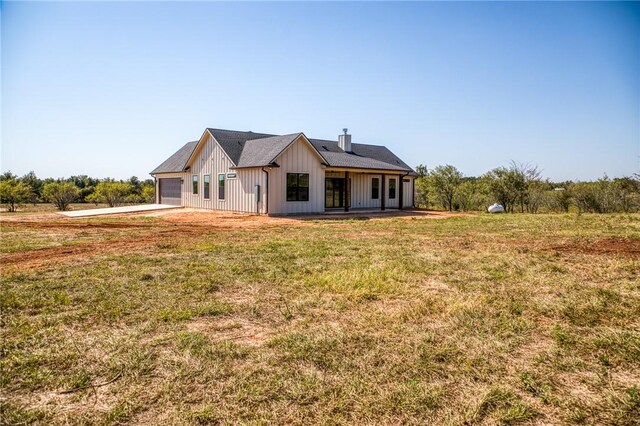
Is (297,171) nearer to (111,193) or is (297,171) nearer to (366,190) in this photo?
(366,190)

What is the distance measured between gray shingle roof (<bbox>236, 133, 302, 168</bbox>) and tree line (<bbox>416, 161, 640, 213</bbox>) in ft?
49.0

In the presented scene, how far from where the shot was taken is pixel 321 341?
3.80 meters

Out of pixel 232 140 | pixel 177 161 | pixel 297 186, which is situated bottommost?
pixel 297 186

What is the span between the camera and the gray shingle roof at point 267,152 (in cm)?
2111

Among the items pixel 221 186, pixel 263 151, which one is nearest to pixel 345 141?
pixel 263 151

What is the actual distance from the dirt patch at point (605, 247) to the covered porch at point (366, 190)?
13.3 meters

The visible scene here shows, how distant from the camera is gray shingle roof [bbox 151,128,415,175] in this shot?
2111cm

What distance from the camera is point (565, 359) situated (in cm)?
346

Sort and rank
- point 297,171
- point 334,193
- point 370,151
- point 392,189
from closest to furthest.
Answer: point 297,171
point 334,193
point 392,189
point 370,151

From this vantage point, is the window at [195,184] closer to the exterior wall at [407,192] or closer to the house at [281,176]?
the house at [281,176]

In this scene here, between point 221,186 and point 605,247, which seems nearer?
point 605,247

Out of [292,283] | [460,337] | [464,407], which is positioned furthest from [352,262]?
[464,407]

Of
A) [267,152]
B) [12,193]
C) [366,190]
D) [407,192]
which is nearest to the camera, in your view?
[267,152]

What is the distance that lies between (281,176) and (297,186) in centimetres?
118
